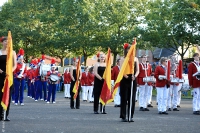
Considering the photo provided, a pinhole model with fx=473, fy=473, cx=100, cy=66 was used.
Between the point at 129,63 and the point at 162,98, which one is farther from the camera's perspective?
the point at 162,98

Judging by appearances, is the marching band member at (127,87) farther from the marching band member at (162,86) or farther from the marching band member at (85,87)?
the marching band member at (85,87)

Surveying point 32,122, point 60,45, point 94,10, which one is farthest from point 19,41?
point 32,122

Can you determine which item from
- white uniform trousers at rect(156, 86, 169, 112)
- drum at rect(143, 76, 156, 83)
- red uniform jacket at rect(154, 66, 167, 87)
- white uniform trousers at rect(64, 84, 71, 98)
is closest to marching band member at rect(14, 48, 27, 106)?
drum at rect(143, 76, 156, 83)

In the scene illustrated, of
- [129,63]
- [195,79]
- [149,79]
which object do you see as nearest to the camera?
[129,63]

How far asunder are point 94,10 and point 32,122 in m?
42.0

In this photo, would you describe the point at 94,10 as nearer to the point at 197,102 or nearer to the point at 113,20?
the point at 113,20

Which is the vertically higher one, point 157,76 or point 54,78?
point 157,76

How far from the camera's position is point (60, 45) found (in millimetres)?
55688

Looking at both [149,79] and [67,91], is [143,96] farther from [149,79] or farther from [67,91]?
[67,91]

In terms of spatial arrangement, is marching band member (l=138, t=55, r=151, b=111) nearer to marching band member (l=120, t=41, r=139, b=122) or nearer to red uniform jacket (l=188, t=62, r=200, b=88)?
red uniform jacket (l=188, t=62, r=200, b=88)

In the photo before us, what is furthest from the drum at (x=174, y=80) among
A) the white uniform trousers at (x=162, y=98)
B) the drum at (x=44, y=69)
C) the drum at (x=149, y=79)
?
the drum at (x=44, y=69)

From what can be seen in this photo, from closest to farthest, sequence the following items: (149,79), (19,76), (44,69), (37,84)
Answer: (149,79) < (19,76) < (44,69) < (37,84)

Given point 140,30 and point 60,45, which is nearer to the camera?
point 140,30

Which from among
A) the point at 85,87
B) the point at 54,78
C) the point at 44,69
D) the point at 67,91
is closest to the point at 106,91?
the point at 54,78
